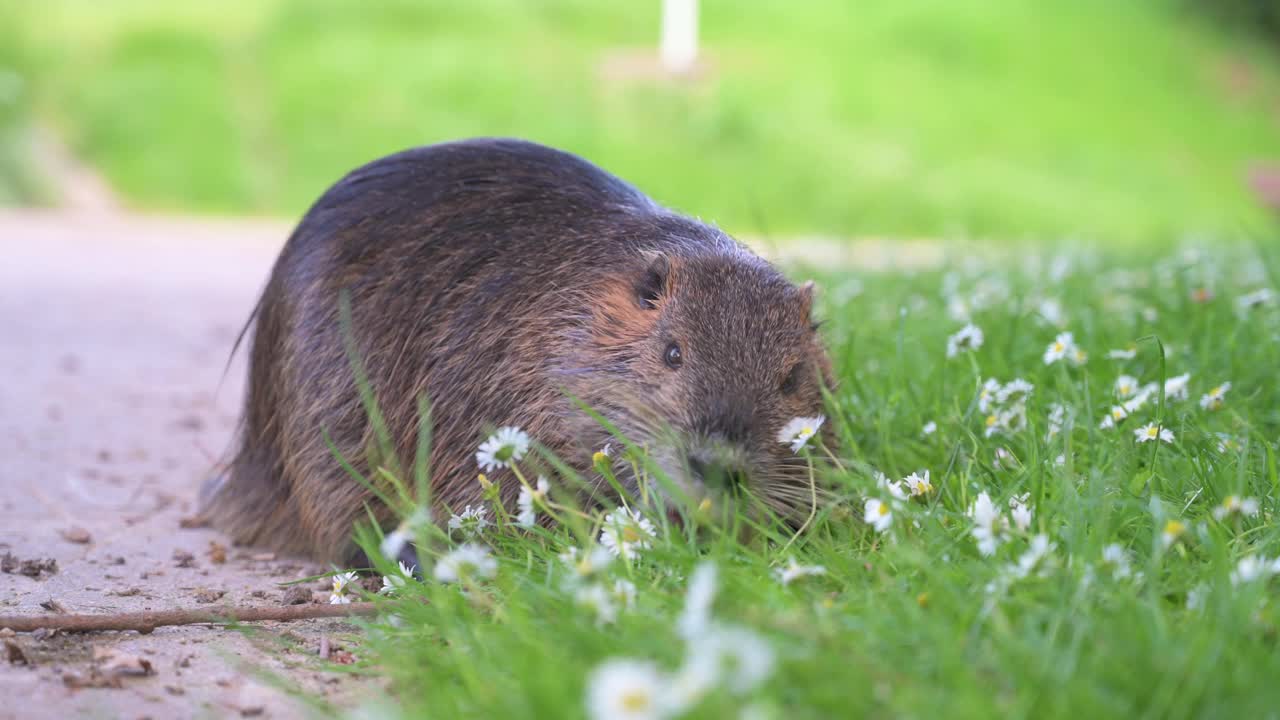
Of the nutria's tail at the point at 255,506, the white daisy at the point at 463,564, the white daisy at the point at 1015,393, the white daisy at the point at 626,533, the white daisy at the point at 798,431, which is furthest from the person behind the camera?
the nutria's tail at the point at 255,506

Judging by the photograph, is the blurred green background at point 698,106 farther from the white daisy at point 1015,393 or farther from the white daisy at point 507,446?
the white daisy at point 507,446

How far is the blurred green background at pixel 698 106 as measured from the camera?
14.1m

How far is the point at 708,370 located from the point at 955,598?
0.86 meters

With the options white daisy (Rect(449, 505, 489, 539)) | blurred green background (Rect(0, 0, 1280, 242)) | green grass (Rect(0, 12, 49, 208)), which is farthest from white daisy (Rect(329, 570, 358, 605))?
green grass (Rect(0, 12, 49, 208))

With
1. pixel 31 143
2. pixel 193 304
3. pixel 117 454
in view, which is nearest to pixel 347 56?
pixel 31 143

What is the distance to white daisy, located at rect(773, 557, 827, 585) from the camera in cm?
187

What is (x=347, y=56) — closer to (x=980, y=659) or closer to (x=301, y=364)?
(x=301, y=364)

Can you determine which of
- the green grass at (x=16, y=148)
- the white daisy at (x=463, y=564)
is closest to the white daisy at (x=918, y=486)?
the white daisy at (x=463, y=564)

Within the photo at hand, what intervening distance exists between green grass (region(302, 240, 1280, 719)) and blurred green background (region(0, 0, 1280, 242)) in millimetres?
9220

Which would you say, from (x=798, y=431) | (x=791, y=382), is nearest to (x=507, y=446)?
(x=798, y=431)

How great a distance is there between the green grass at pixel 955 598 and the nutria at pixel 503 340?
19cm

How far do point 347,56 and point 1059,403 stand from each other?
15.5 metres

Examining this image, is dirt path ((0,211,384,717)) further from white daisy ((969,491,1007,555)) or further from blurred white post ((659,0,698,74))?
blurred white post ((659,0,698,74))

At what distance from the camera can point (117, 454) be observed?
365cm
